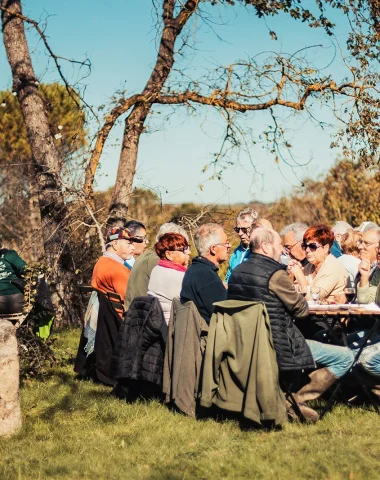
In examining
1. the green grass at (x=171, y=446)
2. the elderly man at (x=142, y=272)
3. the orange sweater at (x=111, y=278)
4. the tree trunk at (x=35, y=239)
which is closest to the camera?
the green grass at (x=171, y=446)

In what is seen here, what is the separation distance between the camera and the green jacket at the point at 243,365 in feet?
21.2

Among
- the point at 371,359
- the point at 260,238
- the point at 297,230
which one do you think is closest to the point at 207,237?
the point at 260,238

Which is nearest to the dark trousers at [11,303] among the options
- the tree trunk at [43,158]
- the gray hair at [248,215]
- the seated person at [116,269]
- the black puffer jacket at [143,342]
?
the seated person at [116,269]

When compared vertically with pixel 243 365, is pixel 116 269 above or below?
above

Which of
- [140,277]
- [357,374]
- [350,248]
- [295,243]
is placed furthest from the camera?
[350,248]

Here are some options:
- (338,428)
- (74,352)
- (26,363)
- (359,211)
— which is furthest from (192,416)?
(359,211)

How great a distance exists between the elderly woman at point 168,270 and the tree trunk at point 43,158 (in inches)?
229

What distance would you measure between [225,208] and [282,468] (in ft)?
24.6

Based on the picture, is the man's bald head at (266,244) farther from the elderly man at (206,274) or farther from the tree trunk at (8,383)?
the tree trunk at (8,383)

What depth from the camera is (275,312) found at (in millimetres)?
6605

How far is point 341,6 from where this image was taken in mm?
12625

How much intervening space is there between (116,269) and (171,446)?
9.51 feet

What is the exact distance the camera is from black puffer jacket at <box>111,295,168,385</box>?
7629 mm

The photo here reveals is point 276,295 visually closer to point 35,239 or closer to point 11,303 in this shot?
point 11,303
